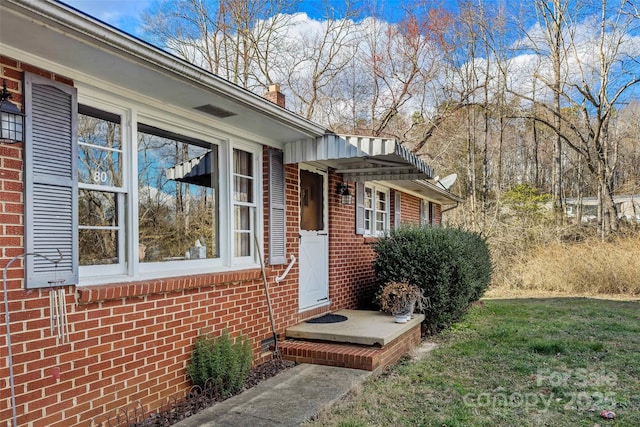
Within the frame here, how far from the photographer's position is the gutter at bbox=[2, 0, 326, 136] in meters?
2.33

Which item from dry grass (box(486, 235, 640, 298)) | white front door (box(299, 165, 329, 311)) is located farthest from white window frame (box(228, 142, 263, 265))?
dry grass (box(486, 235, 640, 298))

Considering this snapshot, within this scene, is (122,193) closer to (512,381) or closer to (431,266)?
(512,381)

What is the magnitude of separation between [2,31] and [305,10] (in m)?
15.5

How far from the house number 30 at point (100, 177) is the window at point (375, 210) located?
5.74 metres

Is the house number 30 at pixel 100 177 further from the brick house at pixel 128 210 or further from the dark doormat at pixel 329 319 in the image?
the dark doormat at pixel 329 319

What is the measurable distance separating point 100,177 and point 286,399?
2.48m

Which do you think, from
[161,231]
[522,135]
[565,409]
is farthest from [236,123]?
[522,135]

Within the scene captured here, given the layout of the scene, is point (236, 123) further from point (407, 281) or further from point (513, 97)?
point (513, 97)

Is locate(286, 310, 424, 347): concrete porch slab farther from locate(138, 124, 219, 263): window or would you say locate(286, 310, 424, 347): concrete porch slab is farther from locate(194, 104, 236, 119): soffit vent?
locate(194, 104, 236, 119): soffit vent

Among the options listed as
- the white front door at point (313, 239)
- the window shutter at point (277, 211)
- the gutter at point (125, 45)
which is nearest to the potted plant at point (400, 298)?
the white front door at point (313, 239)

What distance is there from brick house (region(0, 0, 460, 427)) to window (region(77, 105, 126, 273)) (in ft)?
0.04

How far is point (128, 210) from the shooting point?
368 cm

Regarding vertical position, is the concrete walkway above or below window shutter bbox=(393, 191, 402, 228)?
below

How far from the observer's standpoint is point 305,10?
1658 cm
